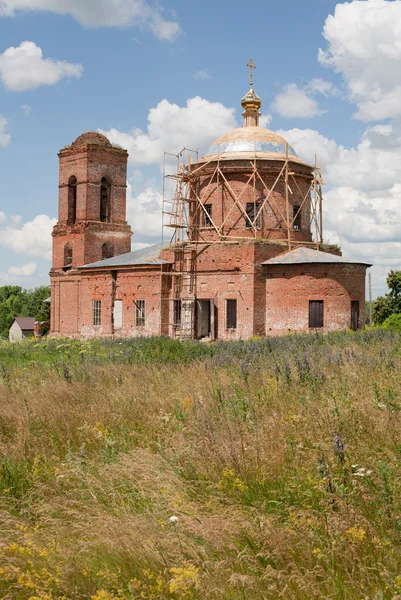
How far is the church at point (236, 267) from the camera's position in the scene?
25922mm

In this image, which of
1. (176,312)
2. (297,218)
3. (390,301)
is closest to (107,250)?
(176,312)

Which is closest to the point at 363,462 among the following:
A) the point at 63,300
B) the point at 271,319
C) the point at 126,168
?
the point at 271,319

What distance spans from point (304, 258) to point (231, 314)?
12.9 feet

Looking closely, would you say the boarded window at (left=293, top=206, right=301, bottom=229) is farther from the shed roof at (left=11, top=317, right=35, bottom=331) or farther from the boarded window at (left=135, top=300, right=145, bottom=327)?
the shed roof at (left=11, top=317, right=35, bottom=331)

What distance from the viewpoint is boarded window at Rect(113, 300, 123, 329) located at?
31.5 m

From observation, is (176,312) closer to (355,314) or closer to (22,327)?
(355,314)

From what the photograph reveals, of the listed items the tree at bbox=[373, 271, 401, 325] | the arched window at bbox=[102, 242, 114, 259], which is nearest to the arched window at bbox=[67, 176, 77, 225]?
the arched window at bbox=[102, 242, 114, 259]

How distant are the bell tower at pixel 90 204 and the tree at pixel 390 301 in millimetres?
20103

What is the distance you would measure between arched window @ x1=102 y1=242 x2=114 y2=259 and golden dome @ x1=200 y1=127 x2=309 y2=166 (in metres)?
11.0

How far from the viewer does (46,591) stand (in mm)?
3752

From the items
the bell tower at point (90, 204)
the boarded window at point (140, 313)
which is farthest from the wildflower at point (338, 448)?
the bell tower at point (90, 204)

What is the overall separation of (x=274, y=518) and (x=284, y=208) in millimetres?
26682

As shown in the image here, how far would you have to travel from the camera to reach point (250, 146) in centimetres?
2962

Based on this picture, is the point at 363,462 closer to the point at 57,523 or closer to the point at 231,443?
the point at 231,443
